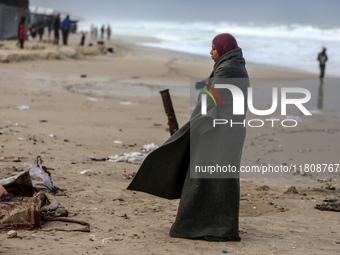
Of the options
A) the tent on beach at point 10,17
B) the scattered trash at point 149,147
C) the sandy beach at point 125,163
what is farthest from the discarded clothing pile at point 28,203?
the tent on beach at point 10,17

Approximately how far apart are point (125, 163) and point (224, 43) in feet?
12.1

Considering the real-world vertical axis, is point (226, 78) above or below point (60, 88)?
above

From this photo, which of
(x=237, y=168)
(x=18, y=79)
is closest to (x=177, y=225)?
(x=237, y=168)

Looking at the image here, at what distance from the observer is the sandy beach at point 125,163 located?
15.7 feet

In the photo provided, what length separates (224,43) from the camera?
4738 millimetres

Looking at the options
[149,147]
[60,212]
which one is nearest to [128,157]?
[149,147]

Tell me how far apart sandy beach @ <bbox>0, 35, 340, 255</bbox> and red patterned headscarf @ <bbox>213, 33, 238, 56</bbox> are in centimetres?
157

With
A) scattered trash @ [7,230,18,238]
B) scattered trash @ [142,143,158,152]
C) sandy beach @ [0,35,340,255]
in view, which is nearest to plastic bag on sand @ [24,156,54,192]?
sandy beach @ [0,35,340,255]

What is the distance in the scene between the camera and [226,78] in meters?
4.62

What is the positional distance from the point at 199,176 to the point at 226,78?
81 centimetres

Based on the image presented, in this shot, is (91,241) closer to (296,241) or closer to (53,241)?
(53,241)

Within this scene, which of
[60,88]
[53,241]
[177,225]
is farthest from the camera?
[60,88]

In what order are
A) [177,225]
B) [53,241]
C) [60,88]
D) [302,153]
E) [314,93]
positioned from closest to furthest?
1. [53,241]
2. [177,225]
3. [302,153]
4. [60,88]
5. [314,93]

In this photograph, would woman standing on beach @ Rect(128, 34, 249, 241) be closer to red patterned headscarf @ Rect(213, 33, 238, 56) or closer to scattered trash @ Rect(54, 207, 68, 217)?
red patterned headscarf @ Rect(213, 33, 238, 56)
